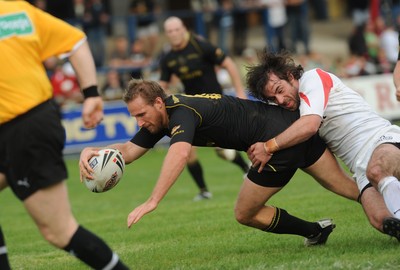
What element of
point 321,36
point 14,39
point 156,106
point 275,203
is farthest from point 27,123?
point 321,36

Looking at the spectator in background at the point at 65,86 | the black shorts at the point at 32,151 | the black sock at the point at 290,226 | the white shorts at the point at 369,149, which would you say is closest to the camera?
the black shorts at the point at 32,151

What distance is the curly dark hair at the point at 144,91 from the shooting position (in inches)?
280

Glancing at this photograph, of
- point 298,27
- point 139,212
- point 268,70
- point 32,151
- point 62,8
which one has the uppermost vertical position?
point 32,151

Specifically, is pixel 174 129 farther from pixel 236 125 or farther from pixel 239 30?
pixel 239 30

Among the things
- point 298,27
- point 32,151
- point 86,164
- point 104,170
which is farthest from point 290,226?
point 298,27

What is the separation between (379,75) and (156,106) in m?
16.3

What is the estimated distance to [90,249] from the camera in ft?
18.7

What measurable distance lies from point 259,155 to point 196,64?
20.7 ft

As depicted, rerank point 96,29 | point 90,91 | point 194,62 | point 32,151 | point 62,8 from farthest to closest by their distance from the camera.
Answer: point 62,8, point 96,29, point 194,62, point 90,91, point 32,151

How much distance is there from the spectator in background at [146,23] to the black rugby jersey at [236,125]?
18.0 metres

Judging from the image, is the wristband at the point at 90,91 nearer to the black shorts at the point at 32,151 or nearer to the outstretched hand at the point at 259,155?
the black shorts at the point at 32,151

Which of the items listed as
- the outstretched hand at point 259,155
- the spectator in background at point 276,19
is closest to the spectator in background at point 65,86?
the spectator in background at point 276,19

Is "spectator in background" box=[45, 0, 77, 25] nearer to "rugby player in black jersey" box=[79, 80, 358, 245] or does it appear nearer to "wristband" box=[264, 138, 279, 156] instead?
"rugby player in black jersey" box=[79, 80, 358, 245]

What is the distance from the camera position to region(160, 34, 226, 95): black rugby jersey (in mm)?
13430
